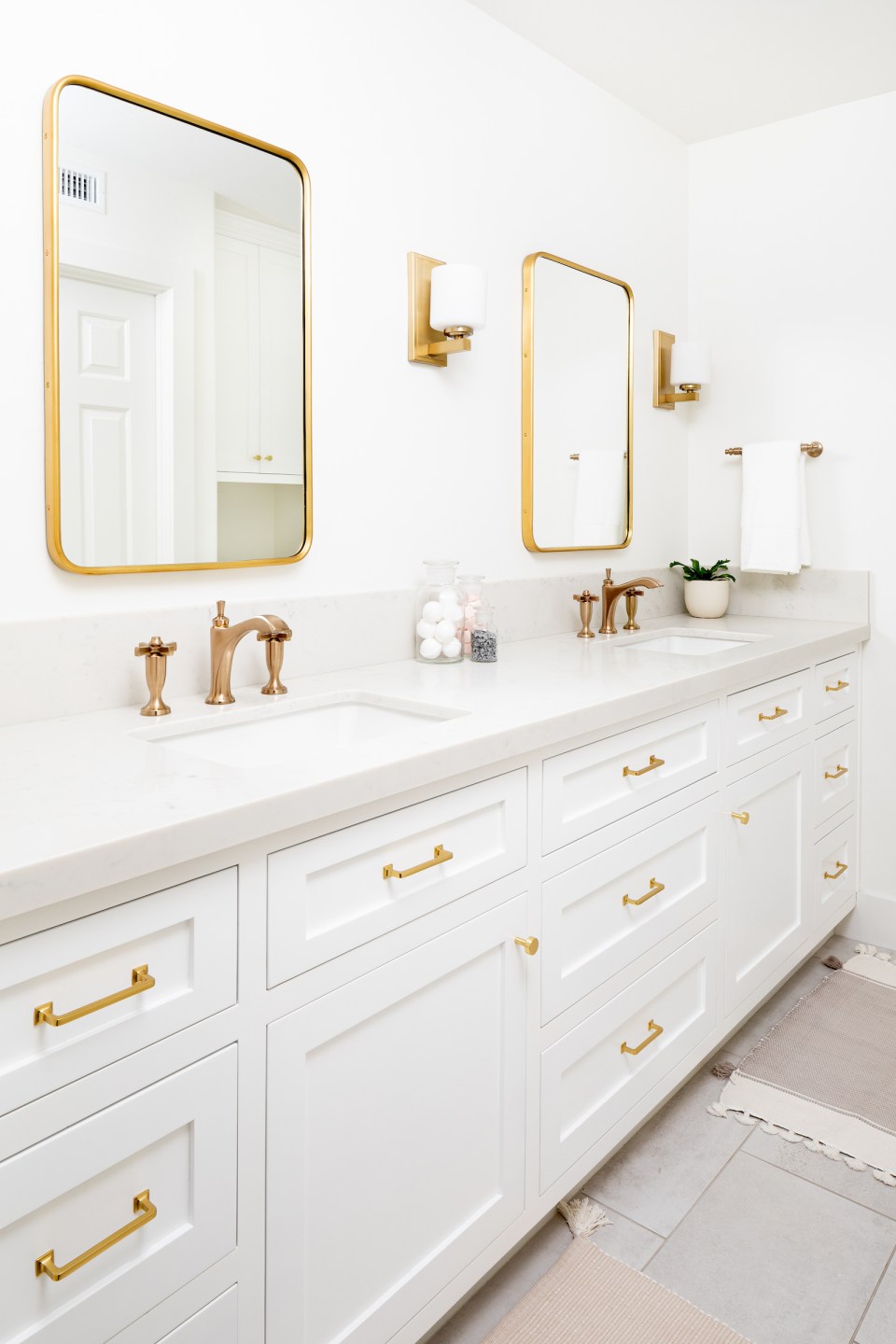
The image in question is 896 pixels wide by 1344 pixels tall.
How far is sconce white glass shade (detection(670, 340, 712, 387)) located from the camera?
9.21ft

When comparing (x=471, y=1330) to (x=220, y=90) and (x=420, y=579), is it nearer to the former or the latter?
(x=420, y=579)

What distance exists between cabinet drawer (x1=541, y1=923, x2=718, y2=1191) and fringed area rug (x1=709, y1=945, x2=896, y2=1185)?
206 mm

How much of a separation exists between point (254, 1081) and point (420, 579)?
1229mm

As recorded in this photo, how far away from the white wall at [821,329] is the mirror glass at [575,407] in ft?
1.47

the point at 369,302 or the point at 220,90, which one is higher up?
the point at 220,90

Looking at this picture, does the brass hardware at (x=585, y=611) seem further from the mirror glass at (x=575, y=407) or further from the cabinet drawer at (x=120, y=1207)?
the cabinet drawer at (x=120, y=1207)

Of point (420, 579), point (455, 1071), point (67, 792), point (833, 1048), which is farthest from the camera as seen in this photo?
point (833, 1048)

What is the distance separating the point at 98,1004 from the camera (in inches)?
34.9

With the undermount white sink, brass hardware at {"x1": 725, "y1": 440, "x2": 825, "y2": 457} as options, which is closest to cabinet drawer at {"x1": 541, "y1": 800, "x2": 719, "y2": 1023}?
the undermount white sink

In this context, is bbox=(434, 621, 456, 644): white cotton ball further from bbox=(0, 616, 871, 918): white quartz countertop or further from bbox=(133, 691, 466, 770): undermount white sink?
bbox=(133, 691, 466, 770): undermount white sink

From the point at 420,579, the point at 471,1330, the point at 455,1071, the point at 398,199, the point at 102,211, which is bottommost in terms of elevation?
the point at 471,1330

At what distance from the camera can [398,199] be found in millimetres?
1963

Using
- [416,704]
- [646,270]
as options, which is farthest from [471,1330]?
[646,270]

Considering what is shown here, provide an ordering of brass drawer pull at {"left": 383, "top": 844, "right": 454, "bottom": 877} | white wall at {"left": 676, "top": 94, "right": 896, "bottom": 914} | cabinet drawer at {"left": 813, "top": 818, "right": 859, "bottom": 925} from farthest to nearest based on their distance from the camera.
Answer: white wall at {"left": 676, "top": 94, "right": 896, "bottom": 914}
cabinet drawer at {"left": 813, "top": 818, "right": 859, "bottom": 925}
brass drawer pull at {"left": 383, "top": 844, "right": 454, "bottom": 877}
